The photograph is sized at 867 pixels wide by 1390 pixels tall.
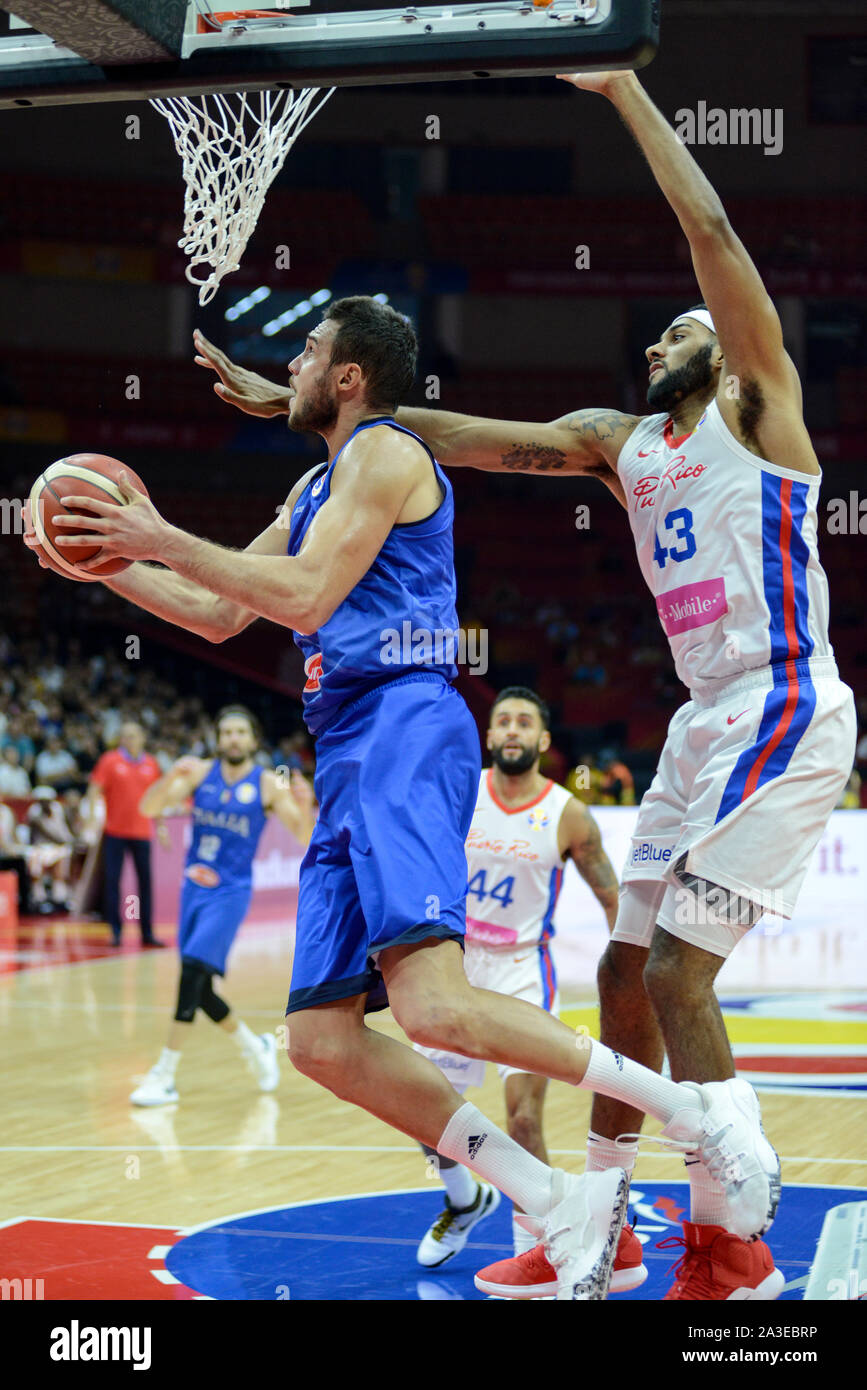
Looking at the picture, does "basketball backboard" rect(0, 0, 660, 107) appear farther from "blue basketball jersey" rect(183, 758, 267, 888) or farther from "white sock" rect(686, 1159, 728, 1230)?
"blue basketball jersey" rect(183, 758, 267, 888)

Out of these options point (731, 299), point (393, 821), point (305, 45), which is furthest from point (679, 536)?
point (305, 45)

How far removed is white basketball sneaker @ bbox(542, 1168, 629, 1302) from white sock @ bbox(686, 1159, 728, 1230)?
7.7 inches

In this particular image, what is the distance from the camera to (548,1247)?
145 inches

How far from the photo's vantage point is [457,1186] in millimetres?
5227

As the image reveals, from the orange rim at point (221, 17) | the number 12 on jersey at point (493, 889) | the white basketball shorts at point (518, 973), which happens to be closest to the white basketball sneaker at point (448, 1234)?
the white basketball shorts at point (518, 973)

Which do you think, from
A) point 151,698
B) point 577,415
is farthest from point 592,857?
point 151,698

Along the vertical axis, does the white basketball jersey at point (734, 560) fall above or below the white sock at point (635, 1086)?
above

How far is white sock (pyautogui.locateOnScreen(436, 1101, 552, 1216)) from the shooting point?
363 cm

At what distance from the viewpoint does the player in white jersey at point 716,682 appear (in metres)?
3.85

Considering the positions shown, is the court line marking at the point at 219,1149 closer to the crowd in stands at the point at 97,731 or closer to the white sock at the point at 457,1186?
the white sock at the point at 457,1186

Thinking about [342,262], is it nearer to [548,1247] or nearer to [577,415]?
[577,415]

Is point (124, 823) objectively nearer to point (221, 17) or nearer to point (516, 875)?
point (516, 875)

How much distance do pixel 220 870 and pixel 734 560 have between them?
520 cm

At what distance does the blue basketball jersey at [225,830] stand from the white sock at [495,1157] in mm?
5041
